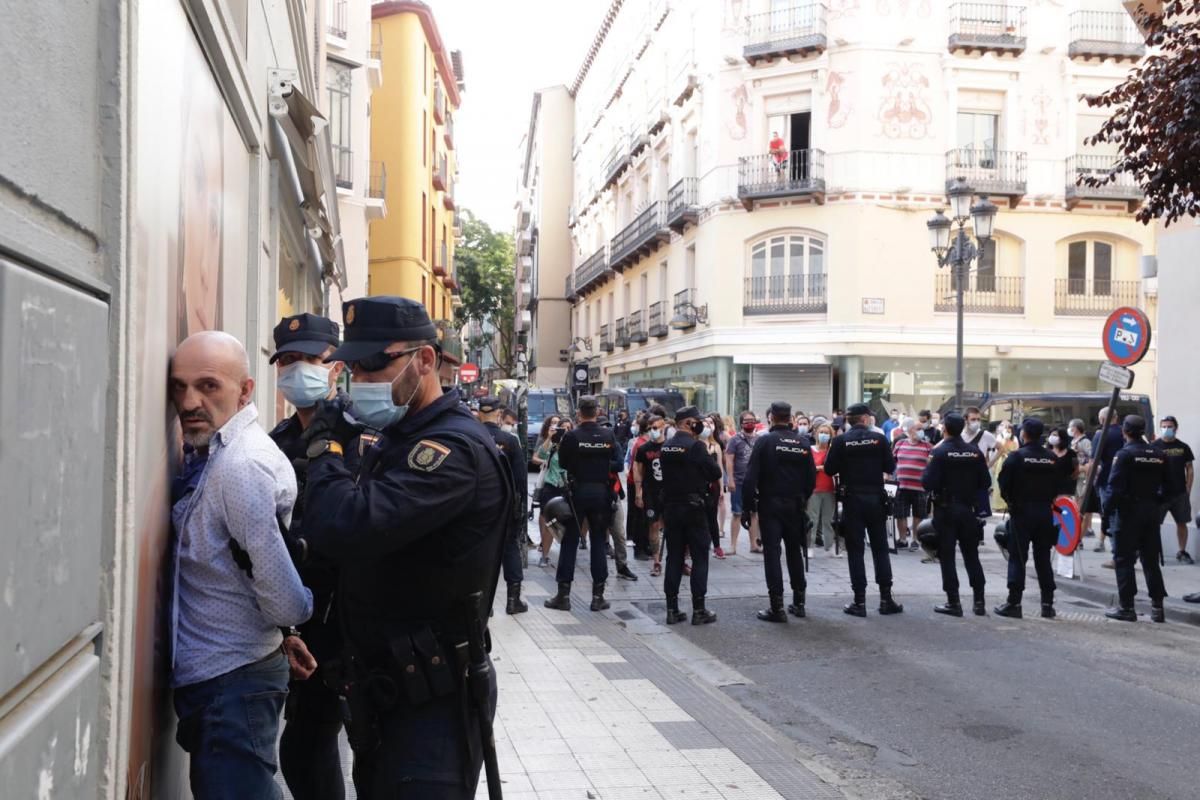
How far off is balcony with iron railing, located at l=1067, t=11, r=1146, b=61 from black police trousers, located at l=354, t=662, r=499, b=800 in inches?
1246

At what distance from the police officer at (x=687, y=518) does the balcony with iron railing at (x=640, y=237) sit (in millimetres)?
26777

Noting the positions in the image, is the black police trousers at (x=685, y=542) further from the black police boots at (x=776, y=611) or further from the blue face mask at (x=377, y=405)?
the blue face mask at (x=377, y=405)

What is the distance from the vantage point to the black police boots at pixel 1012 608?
412 inches

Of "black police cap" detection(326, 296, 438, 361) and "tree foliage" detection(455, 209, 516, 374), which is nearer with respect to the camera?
"black police cap" detection(326, 296, 438, 361)

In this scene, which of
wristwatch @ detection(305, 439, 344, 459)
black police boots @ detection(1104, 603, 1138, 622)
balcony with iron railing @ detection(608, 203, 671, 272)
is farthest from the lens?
balcony with iron railing @ detection(608, 203, 671, 272)

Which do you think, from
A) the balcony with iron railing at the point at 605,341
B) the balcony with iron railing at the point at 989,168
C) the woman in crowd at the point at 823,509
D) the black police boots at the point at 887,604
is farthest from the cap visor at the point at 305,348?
the balcony with iron railing at the point at 605,341

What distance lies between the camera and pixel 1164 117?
9523mm

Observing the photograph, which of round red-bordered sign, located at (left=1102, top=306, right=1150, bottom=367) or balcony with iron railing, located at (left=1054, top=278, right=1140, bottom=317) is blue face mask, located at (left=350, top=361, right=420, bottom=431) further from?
balcony with iron railing, located at (left=1054, top=278, right=1140, bottom=317)

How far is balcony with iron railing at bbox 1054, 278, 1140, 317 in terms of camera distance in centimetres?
3069

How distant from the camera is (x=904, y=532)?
1547 cm

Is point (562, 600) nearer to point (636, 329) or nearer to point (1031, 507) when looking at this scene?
point (1031, 507)

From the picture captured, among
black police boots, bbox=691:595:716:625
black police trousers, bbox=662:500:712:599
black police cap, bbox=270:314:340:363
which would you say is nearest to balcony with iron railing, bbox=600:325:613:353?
black police trousers, bbox=662:500:712:599

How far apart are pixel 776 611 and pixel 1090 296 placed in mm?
24464

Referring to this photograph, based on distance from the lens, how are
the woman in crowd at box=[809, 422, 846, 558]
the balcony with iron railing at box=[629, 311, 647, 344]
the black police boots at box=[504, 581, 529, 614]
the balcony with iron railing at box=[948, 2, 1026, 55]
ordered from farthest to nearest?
the balcony with iron railing at box=[629, 311, 647, 344], the balcony with iron railing at box=[948, 2, 1026, 55], the woman in crowd at box=[809, 422, 846, 558], the black police boots at box=[504, 581, 529, 614]
